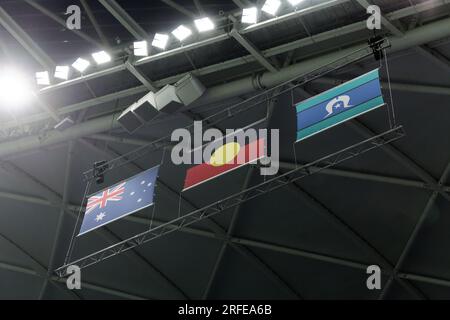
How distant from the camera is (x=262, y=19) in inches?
803

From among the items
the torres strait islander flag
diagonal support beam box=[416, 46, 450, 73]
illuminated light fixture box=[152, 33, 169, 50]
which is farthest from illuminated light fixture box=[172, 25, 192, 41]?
diagonal support beam box=[416, 46, 450, 73]

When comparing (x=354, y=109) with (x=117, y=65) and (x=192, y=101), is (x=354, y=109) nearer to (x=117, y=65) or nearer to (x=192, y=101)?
(x=192, y=101)

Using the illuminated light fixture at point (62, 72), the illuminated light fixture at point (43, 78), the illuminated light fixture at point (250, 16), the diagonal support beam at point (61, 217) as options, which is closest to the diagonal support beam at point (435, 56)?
the illuminated light fixture at point (250, 16)

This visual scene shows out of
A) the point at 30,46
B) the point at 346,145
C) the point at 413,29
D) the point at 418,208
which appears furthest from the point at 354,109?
the point at 30,46

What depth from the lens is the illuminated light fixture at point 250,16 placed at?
20.2m

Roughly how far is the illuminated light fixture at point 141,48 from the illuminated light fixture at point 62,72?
7.69 ft

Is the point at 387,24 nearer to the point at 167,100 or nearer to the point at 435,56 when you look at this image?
the point at 435,56

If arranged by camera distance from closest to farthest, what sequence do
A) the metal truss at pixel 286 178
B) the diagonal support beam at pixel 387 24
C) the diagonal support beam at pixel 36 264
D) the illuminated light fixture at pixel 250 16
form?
the metal truss at pixel 286 178 < the diagonal support beam at pixel 387 24 < the illuminated light fixture at pixel 250 16 < the diagonal support beam at pixel 36 264

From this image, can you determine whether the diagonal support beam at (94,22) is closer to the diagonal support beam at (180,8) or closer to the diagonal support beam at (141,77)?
the diagonal support beam at (141,77)

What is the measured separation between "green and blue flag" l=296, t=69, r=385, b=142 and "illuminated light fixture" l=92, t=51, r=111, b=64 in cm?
617

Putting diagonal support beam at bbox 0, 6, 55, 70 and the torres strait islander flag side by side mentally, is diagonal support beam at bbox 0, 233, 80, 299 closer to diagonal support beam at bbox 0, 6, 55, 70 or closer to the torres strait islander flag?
diagonal support beam at bbox 0, 6, 55, 70

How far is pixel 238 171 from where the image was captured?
2378 centimetres

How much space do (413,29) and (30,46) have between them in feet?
34.5

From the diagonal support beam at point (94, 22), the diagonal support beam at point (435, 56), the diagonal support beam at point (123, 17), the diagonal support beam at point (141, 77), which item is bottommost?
the diagonal support beam at point (435, 56)
